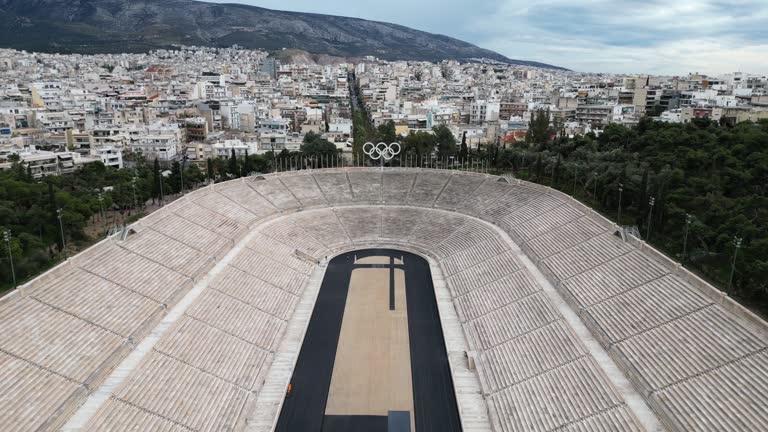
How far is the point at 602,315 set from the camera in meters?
20.0

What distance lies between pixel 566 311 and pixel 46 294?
63.8ft

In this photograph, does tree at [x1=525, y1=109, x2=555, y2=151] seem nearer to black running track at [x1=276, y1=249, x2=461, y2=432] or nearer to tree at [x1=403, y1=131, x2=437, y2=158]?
tree at [x1=403, y1=131, x2=437, y2=158]

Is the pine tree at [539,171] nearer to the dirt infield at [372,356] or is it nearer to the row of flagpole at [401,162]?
the row of flagpole at [401,162]

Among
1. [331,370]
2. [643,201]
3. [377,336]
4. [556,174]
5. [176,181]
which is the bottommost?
[331,370]

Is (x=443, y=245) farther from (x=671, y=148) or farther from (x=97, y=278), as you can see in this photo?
(x=671, y=148)

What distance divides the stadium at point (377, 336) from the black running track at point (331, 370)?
0.08 m

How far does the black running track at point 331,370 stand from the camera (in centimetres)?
1730

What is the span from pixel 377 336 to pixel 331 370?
3215 mm

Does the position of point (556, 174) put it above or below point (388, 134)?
below

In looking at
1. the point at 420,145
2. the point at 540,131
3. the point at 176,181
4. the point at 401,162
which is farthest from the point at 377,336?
the point at 540,131

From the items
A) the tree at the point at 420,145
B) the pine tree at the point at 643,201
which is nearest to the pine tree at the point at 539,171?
the pine tree at the point at 643,201

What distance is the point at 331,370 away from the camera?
66.3ft

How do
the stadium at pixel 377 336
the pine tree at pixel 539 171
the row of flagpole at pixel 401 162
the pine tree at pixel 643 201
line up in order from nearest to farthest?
the stadium at pixel 377 336 → the pine tree at pixel 643 201 → the pine tree at pixel 539 171 → the row of flagpole at pixel 401 162

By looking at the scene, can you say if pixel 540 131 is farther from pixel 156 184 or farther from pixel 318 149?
pixel 156 184
